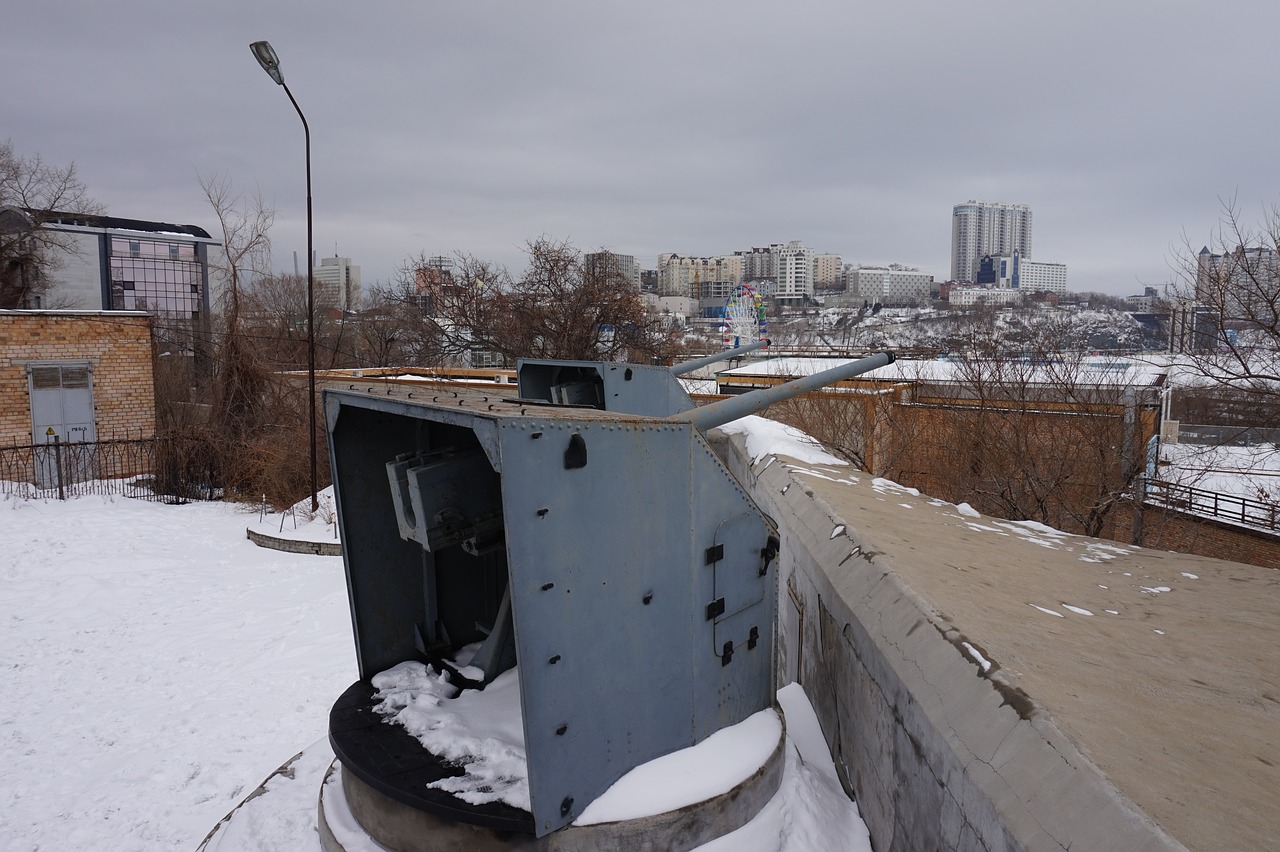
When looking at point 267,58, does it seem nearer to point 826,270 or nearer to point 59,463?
point 59,463

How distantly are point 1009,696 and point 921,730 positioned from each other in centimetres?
49

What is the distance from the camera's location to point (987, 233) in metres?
152

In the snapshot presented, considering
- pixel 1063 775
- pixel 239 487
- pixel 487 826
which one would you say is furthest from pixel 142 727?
pixel 239 487

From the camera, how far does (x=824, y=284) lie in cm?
15412

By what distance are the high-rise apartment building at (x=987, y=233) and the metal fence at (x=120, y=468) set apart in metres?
150

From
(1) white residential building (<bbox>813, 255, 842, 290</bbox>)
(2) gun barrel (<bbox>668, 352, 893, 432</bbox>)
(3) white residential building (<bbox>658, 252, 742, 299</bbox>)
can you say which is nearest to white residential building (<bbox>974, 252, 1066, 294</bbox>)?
(1) white residential building (<bbox>813, 255, 842, 290</bbox>)

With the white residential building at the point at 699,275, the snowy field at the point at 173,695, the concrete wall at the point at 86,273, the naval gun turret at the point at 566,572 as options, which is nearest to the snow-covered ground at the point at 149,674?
the snowy field at the point at 173,695

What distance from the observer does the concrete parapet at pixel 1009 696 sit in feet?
6.40

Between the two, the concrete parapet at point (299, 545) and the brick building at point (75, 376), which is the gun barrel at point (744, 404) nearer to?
the concrete parapet at point (299, 545)

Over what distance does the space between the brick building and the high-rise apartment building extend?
150 metres

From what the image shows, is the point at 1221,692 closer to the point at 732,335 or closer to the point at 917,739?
the point at 917,739

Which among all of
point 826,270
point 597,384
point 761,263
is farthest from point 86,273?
point 826,270

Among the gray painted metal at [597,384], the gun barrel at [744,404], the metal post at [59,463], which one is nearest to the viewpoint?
the gun barrel at [744,404]

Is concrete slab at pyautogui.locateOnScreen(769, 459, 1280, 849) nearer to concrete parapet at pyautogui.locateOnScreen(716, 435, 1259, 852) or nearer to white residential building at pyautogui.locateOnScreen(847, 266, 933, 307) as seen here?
concrete parapet at pyautogui.locateOnScreen(716, 435, 1259, 852)
